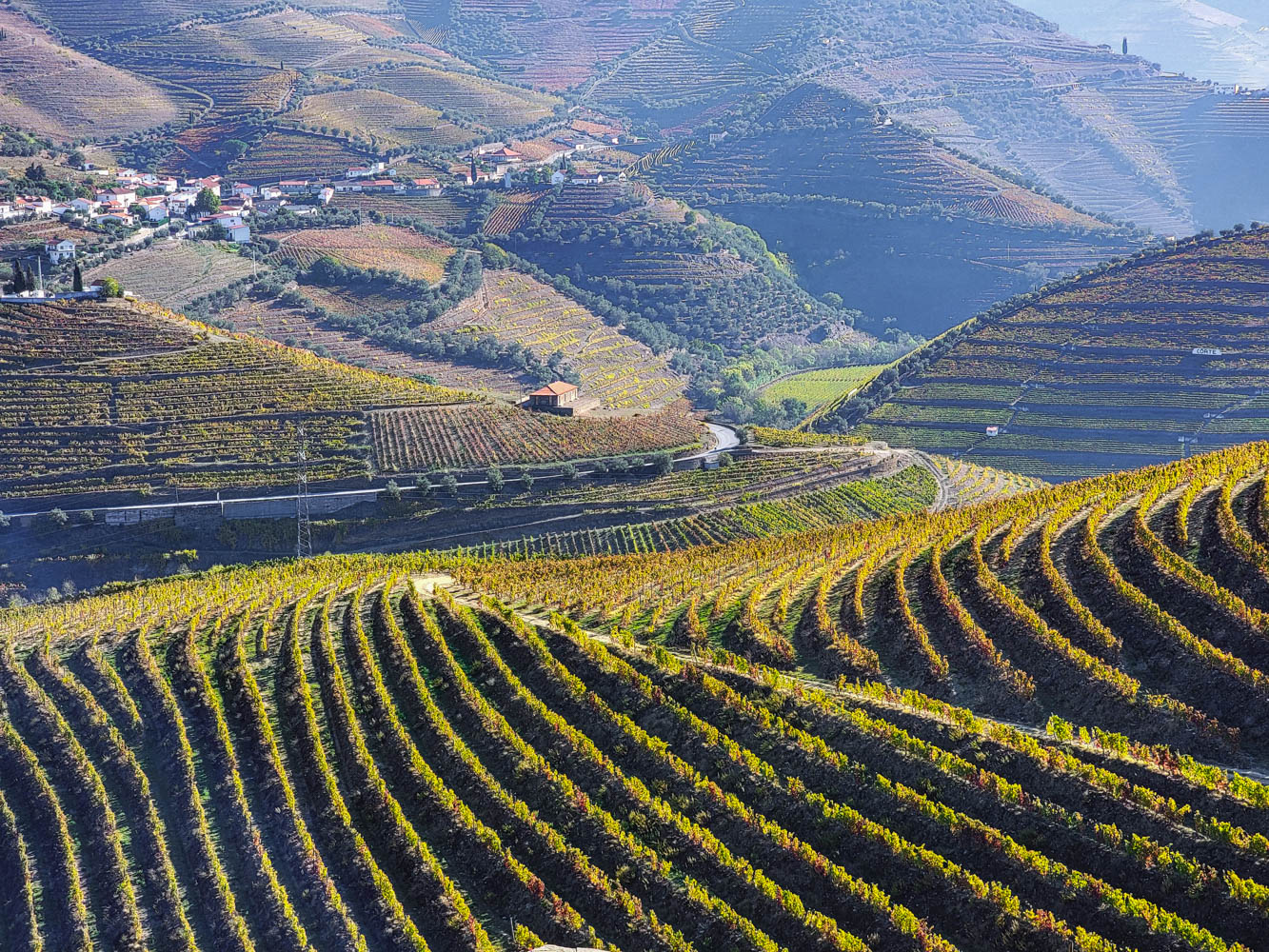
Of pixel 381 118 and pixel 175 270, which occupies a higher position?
pixel 381 118

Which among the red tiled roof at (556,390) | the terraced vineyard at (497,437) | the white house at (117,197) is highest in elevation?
the white house at (117,197)

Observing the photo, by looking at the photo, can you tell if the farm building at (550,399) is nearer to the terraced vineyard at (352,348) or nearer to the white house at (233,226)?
the terraced vineyard at (352,348)

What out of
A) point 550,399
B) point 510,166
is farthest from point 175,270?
point 510,166

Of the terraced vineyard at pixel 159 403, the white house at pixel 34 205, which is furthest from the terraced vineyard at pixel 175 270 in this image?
the terraced vineyard at pixel 159 403

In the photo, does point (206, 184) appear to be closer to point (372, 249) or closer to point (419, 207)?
point (419, 207)

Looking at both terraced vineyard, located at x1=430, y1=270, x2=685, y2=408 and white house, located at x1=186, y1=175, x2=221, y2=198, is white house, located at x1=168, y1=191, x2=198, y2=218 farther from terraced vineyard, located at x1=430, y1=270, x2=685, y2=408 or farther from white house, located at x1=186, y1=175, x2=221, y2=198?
terraced vineyard, located at x1=430, y1=270, x2=685, y2=408

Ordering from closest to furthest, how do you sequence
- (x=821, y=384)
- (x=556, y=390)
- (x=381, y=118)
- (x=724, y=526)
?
1. (x=724, y=526)
2. (x=556, y=390)
3. (x=821, y=384)
4. (x=381, y=118)

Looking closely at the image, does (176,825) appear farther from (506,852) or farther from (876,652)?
(876,652)
